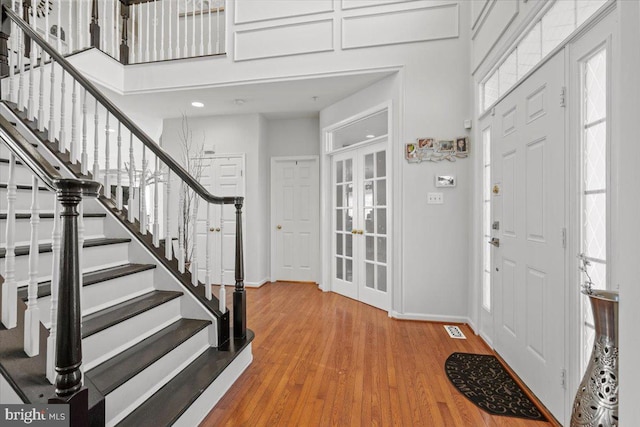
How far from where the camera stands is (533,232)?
74.8 inches

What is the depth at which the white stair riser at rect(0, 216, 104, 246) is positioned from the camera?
1.73 metres

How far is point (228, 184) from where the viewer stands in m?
4.68

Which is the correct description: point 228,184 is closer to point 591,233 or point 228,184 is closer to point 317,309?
point 317,309

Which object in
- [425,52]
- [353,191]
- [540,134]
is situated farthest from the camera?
[353,191]

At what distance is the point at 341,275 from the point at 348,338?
148 cm

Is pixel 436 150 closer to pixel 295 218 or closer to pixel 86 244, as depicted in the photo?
pixel 295 218

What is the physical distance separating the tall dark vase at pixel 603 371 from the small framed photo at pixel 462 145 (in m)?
2.11

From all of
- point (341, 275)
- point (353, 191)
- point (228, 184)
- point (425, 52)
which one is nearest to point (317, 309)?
point (341, 275)

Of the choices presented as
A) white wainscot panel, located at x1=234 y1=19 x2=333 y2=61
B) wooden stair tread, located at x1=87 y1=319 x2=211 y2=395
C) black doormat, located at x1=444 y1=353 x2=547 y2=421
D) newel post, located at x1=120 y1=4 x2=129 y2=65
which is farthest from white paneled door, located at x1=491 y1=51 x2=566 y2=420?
newel post, located at x1=120 y1=4 x2=129 y2=65

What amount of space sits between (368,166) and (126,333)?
300cm

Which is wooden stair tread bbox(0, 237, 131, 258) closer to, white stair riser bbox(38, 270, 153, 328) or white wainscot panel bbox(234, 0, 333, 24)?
A: white stair riser bbox(38, 270, 153, 328)

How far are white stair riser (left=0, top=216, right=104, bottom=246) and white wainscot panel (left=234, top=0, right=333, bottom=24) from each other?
2.80 m

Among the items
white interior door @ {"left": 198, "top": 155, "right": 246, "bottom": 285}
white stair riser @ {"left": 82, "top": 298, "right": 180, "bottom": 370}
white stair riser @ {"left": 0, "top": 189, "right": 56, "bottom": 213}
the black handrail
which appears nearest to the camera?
white stair riser @ {"left": 82, "top": 298, "right": 180, "bottom": 370}

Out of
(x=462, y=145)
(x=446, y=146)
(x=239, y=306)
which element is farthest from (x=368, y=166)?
(x=239, y=306)
